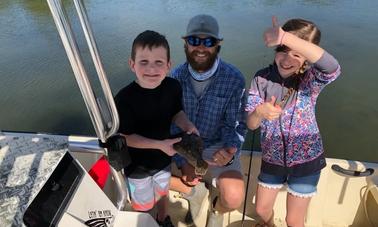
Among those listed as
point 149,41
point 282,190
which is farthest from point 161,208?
point 149,41

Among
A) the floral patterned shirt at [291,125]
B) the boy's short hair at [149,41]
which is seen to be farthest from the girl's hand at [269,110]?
the boy's short hair at [149,41]

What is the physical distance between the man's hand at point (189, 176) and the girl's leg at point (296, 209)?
527 millimetres

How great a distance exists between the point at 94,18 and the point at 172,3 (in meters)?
1.78

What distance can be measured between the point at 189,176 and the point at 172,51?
375 centimetres

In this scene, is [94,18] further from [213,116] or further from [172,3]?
[213,116]

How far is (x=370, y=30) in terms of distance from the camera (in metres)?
6.06

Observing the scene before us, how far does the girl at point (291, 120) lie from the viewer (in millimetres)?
1415

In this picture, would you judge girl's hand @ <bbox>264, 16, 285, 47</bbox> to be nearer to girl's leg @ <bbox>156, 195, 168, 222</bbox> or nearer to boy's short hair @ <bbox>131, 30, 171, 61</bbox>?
boy's short hair @ <bbox>131, 30, 171, 61</bbox>

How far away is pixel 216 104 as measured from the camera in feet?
5.90

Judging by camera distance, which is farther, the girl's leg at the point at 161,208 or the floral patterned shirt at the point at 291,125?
the girl's leg at the point at 161,208

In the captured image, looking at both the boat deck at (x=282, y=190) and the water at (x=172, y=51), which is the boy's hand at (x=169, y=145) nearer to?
the boat deck at (x=282, y=190)

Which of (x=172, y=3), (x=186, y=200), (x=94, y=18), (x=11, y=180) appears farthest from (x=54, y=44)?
(x=11, y=180)

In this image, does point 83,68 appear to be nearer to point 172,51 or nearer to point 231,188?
point 231,188

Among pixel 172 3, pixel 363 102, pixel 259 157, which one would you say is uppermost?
pixel 259 157
